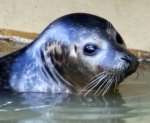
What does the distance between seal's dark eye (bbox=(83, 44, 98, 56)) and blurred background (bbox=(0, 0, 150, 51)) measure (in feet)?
9.11

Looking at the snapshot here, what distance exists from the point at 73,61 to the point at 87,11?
306 centimetres

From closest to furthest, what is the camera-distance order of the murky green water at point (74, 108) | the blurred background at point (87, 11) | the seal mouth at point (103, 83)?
the murky green water at point (74, 108) < the seal mouth at point (103, 83) < the blurred background at point (87, 11)

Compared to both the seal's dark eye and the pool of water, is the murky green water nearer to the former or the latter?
the pool of water

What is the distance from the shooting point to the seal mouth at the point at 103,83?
6371mm

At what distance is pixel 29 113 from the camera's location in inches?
233

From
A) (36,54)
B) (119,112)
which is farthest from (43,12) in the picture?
(119,112)

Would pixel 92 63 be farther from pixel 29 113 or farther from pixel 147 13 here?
pixel 147 13

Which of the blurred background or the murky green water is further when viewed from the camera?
the blurred background

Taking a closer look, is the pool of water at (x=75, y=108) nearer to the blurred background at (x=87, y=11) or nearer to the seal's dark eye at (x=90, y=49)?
the seal's dark eye at (x=90, y=49)

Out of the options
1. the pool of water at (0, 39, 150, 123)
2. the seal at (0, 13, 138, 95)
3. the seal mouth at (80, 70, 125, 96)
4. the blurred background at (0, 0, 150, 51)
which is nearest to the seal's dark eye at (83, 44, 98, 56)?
the seal at (0, 13, 138, 95)

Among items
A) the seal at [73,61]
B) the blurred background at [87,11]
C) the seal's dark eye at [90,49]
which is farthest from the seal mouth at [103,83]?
the blurred background at [87,11]

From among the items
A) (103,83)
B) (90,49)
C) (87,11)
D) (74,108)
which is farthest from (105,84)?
(87,11)

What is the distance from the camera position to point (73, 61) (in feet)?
21.2

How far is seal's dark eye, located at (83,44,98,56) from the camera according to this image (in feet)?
21.1
